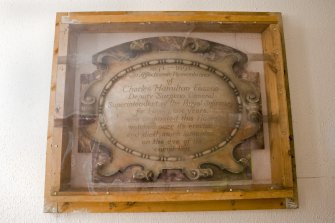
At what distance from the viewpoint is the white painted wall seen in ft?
4.54

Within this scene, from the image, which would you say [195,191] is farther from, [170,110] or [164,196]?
[170,110]

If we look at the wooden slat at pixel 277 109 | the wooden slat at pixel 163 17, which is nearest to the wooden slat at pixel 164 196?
the wooden slat at pixel 277 109

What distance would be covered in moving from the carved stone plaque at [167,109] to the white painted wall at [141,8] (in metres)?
0.20

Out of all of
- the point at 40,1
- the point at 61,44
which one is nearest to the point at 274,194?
A: the point at 61,44

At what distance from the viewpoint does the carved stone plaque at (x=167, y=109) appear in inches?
55.1

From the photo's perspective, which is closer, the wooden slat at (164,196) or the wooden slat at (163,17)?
the wooden slat at (164,196)

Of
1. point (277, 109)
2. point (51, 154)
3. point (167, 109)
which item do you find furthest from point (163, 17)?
point (51, 154)

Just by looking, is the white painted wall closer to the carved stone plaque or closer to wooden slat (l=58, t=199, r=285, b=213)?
wooden slat (l=58, t=199, r=285, b=213)

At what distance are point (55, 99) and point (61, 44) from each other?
27 centimetres

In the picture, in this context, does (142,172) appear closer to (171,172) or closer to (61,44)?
(171,172)

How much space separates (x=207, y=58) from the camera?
1.52 metres

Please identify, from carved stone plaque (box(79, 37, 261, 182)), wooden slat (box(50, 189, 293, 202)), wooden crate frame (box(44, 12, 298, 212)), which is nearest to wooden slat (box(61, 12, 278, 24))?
wooden crate frame (box(44, 12, 298, 212))

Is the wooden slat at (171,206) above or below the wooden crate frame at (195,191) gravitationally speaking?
Result: below

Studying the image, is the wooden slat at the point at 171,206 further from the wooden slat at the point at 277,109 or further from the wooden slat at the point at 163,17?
the wooden slat at the point at 163,17
